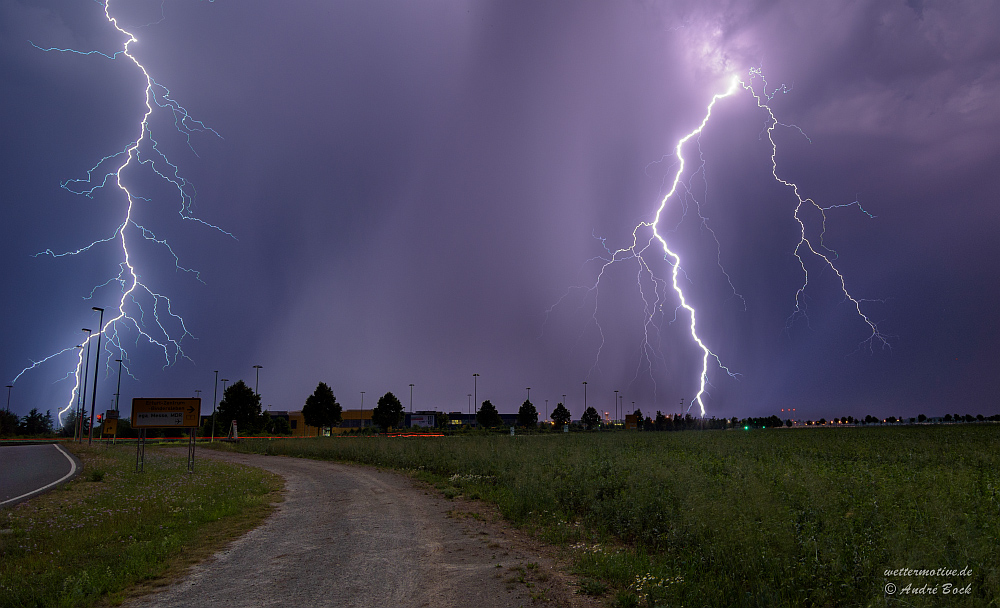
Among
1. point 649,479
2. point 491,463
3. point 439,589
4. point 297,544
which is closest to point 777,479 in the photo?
point 649,479

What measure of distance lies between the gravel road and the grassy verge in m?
0.72

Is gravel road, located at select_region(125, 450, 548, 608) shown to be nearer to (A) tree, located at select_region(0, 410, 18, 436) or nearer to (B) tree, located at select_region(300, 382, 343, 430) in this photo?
(B) tree, located at select_region(300, 382, 343, 430)

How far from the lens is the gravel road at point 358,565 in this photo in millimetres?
6539

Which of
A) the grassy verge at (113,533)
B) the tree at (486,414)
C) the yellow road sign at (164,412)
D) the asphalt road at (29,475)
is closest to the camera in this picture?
the grassy verge at (113,533)

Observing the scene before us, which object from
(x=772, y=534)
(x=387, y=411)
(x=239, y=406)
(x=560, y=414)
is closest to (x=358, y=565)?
(x=772, y=534)

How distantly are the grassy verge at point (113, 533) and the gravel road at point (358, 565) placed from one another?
0.72 m

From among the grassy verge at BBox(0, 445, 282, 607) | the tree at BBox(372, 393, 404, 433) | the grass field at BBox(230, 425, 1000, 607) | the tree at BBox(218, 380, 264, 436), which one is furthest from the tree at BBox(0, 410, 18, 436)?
the grass field at BBox(230, 425, 1000, 607)

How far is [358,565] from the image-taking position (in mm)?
7969

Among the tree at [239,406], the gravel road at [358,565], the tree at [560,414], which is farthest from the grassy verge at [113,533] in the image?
the tree at [560,414]

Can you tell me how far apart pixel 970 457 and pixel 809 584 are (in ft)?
60.5

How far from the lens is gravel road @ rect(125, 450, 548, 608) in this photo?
257 inches

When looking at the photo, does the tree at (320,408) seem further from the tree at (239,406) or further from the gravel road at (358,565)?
the gravel road at (358,565)

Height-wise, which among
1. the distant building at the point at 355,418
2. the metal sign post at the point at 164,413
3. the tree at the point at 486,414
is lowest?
the distant building at the point at 355,418

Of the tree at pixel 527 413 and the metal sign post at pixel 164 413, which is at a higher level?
the metal sign post at pixel 164 413
